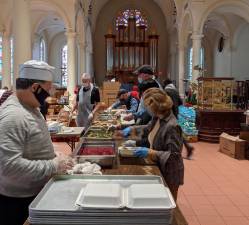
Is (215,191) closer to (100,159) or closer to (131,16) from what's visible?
(100,159)

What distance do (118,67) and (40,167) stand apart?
78.8ft

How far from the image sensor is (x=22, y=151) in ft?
7.01

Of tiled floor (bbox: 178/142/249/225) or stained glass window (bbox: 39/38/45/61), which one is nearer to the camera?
tiled floor (bbox: 178/142/249/225)

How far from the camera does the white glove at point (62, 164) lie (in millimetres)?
2246

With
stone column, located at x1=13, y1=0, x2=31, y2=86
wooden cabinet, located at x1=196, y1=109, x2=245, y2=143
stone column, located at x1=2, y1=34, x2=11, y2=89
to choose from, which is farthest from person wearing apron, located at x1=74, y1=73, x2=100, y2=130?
stone column, located at x1=2, y1=34, x2=11, y2=89

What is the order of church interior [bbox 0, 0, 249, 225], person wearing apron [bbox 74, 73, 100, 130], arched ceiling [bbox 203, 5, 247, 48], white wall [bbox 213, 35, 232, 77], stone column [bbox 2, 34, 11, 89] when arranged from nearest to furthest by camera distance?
church interior [bbox 0, 0, 249, 225]
person wearing apron [bbox 74, 73, 100, 130]
stone column [bbox 2, 34, 11, 89]
arched ceiling [bbox 203, 5, 247, 48]
white wall [bbox 213, 35, 232, 77]

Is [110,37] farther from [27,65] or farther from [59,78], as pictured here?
[27,65]

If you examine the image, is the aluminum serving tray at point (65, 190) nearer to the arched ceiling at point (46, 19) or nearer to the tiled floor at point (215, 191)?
the tiled floor at point (215, 191)

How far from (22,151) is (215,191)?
15.6ft

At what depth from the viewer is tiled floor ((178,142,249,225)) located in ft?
16.8

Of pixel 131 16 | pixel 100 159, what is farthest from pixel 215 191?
pixel 131 16

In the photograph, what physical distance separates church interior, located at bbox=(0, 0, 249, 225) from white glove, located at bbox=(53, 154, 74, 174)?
40cm

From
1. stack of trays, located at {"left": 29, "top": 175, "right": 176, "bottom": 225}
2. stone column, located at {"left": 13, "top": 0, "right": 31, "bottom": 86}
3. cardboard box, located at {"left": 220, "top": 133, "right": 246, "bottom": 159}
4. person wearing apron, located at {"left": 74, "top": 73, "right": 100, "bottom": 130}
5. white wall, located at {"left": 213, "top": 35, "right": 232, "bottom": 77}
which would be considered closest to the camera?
stack of trays, located at {"left": 29, "top": 175, "right": 176, "bottom": 225}

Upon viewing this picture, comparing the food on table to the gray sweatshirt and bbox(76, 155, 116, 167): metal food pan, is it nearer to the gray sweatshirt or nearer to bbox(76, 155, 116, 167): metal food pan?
bbox(76, 155, 116, 167): metal food pan
